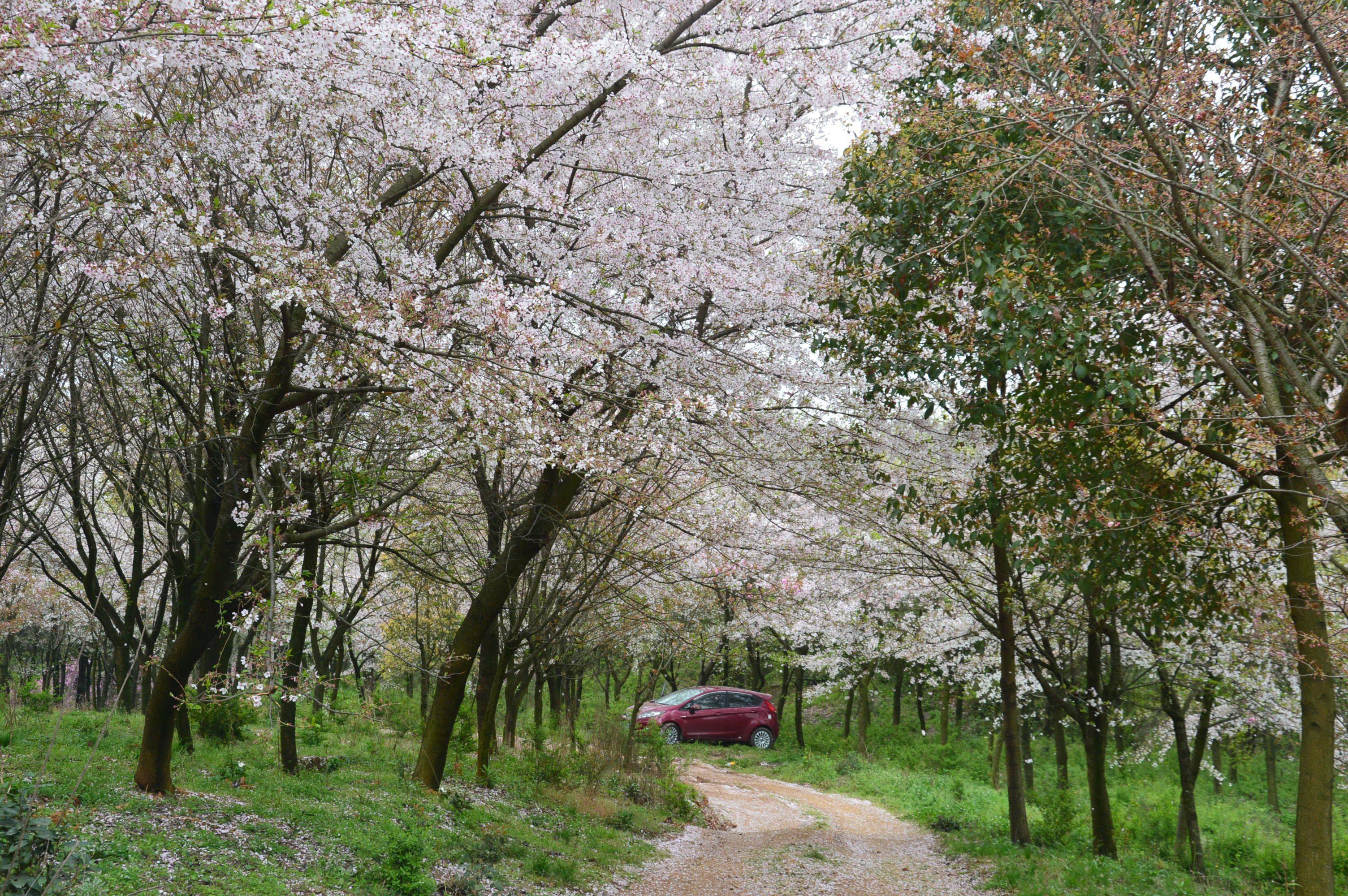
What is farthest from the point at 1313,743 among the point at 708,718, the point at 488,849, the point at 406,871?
the point at 708,718

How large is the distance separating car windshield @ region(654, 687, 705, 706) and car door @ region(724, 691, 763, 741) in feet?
2.77

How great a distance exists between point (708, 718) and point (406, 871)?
16.9 meters

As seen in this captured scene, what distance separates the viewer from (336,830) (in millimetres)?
6750

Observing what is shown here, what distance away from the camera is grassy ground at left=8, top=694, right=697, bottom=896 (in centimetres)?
506

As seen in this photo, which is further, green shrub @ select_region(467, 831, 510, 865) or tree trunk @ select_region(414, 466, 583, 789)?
tree trunk @ select_region(414, 466, 583, 789)

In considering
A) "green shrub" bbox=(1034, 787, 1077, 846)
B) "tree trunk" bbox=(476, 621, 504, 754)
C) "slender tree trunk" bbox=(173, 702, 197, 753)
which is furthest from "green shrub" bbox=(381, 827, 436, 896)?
"green shrub" bbox=(1034, 787, 1077, 846)

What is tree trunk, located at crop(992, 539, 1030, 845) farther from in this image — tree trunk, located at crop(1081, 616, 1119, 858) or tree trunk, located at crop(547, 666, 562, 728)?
tree trunk, located at crop(547, 666, 562, 728)

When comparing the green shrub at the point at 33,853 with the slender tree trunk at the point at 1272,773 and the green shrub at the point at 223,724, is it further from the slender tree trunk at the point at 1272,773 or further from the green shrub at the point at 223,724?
the slender tree trunk at the point at 1272,773

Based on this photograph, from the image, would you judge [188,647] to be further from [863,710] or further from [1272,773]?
[1272,773]

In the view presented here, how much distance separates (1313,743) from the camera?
4805 mm

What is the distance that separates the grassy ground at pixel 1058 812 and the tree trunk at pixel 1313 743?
7.29 ft

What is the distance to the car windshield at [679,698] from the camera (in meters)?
21.7

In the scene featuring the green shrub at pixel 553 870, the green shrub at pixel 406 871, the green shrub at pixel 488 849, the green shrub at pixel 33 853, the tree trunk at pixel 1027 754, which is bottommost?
the tree trunk at pixel 1027 754

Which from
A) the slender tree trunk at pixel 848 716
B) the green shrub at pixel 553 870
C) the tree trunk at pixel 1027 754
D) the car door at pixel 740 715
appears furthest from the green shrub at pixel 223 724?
the slender tree trunk at pixel 848 716
